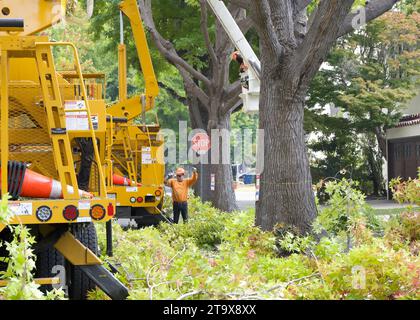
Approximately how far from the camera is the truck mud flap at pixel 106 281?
8375mm

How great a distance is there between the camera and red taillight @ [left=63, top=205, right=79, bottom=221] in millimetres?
8484

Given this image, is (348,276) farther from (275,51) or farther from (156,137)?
(156,137)

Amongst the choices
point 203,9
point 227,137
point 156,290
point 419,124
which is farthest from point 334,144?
point 156,290

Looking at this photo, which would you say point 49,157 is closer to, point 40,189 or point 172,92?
point 40,189

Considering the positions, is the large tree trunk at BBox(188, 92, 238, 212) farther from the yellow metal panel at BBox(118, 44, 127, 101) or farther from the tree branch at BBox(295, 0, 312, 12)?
the tree branch at BBox(295, 0, 312, 12)

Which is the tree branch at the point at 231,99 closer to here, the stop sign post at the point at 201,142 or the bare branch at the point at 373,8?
the stop sign post at the point at 201,142

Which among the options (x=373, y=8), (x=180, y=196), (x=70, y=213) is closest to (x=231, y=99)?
(x=180, y=196)

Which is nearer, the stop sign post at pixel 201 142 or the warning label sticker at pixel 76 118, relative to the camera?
the warning label sticker at pixel 76 118

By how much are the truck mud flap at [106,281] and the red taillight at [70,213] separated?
1.79 feet

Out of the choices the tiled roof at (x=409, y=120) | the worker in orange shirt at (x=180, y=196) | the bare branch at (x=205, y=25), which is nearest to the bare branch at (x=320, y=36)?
the worker in orange shirt at (x=180, y=196)

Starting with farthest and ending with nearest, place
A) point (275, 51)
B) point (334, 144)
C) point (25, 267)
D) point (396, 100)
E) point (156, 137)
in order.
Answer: point (334, 144)
point (396, 100)
point (156, 137)
point (275, 51)
point (25, 267)

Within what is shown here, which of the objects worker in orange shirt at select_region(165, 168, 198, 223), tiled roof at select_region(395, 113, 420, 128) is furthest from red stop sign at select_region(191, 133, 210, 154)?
tiled roof at select_region(395, 113, 420, 128)

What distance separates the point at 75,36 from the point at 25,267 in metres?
35.3

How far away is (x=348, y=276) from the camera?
7.77m
